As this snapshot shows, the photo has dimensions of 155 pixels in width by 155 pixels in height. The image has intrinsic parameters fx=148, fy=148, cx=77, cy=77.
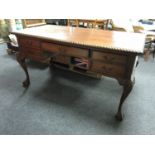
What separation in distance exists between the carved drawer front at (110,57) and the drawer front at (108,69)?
1.6 inches

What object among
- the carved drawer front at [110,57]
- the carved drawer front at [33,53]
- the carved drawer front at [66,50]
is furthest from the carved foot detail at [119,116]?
the carved drawer front at [33,53]

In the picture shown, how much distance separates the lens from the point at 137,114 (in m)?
1.61

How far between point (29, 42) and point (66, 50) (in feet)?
1.68

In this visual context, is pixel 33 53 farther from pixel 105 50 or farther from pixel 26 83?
pixel 105 50

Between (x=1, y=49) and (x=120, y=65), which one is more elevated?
(x=120, y=65)

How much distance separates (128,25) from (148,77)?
1302 millimetres

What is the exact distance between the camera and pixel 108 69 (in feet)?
4.43

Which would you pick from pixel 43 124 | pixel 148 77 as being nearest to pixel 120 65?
pixel 43 124

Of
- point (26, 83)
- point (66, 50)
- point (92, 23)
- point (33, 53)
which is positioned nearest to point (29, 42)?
point (33, 53)

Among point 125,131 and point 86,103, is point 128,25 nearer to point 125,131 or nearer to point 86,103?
point 86,103

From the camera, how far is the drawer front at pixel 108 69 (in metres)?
1.30

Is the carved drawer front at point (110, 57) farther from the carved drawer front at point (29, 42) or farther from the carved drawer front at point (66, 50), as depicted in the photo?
the carved drawer front at point (29, 42)
